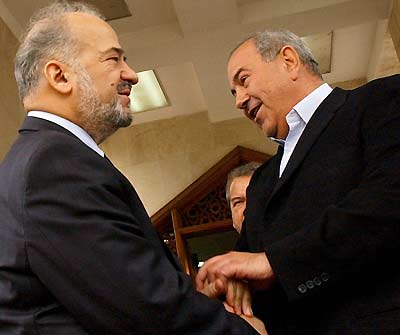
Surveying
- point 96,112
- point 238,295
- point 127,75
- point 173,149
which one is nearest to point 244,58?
point 127,75

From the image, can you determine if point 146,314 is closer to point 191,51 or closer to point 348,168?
point 348,168

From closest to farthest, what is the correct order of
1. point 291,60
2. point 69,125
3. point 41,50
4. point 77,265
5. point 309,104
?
point 77,265 → point 69,125 → point 41,50 → point 309,104 → point 291,60

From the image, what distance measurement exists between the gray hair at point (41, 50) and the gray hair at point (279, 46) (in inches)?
26.4

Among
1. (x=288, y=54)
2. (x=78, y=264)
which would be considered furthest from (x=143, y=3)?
(x=78, y=264)

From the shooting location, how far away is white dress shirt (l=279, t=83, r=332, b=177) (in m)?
1.60

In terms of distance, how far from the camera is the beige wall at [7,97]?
3.25 meters

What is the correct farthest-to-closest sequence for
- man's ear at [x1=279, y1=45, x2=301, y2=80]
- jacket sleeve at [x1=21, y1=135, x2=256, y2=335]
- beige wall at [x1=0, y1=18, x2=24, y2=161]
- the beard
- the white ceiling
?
the white ceiling → beige wall at [x1=0, y1=18, x2=24, y2=161] → man's ear at [x1=279, y1=45, x2=301, y2=80] → the beard → jacket sleeve at [x1=21, y1=135, x2=256, y2=335]

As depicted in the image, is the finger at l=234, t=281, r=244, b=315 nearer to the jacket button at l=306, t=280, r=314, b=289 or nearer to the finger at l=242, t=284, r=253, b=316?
the finger at l=242, t=284, r=253, b=316

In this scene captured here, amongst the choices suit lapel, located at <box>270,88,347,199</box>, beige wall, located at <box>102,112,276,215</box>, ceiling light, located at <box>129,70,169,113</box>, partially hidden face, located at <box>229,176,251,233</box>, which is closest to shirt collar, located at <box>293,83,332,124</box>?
suit lapel, located at <box>270,88,347,199</box>

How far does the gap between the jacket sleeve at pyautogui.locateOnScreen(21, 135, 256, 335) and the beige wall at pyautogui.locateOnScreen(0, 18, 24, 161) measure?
2.27 m

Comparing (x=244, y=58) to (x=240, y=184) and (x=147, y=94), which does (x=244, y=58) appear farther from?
(x=147, y=94)

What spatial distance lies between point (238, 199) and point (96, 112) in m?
1.44

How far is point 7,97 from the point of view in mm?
3393

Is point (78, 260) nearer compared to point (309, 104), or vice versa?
point (78, 260)
